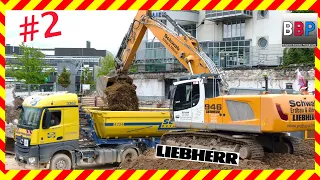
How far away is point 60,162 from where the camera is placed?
14359 mm

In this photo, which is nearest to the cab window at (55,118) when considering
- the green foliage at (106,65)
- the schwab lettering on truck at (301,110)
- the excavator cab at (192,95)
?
the excavator cab at (192,95)

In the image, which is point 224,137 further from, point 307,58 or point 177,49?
point 307,58

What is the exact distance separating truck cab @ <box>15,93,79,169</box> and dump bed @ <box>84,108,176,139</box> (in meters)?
1.41

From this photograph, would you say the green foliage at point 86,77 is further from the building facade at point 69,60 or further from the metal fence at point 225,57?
the metal fence at point 225,57

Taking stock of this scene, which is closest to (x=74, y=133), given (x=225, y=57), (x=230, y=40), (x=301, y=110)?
(x=301, y=110)

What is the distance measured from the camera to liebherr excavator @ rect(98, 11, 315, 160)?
37.7 ft

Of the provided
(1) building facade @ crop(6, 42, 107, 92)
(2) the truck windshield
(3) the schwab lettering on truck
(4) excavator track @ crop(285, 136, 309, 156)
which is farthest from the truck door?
(1) building facade @ crop(6, 42, 107, 92)

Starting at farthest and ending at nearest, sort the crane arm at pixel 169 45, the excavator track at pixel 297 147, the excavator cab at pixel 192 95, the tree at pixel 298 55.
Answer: the tree at pixel 298 55 → the crane arm at pixel 169 45 → the excavator track at pixel 297 147 → the excavator cab at pixel 192 95

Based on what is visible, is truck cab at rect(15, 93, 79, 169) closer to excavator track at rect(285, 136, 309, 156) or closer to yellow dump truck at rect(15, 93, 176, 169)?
yellow dump truck at rect(15, 93, 176, 169)

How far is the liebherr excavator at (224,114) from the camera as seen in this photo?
37.7 feet

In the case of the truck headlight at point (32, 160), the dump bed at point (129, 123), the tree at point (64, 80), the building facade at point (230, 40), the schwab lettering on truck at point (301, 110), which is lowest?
the truck headlight at point (32, 160)

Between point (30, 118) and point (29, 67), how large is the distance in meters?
26.1

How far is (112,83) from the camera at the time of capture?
1895 cm

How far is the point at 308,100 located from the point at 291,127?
1089mm
